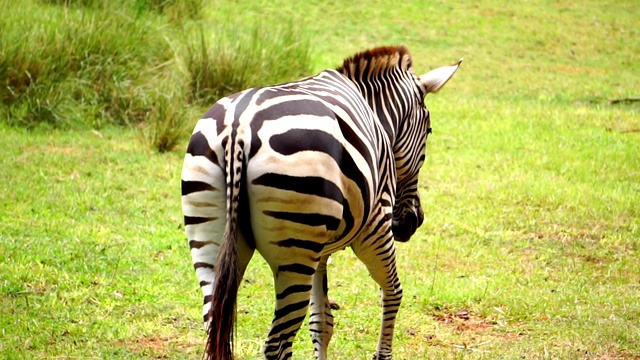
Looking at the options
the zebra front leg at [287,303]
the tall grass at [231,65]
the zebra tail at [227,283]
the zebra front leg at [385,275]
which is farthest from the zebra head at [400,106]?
the tall grass at [231,65]

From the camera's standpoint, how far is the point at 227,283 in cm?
365

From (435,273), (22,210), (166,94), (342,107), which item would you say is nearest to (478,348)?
(435,273)

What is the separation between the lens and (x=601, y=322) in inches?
233

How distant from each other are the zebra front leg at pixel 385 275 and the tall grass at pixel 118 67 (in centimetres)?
518

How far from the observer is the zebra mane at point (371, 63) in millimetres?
4980

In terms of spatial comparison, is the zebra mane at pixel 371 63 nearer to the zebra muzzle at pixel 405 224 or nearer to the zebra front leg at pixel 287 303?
the zebra muzzle at pixel 405 224

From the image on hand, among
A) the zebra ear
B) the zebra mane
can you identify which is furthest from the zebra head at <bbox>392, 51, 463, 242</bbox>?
the zebra mane

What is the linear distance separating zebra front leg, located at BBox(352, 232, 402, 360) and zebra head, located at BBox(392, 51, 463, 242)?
2.13 feet

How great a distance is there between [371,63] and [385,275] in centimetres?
114

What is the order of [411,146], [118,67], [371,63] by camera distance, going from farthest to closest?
[118,67] < [411,146] < [371,63]

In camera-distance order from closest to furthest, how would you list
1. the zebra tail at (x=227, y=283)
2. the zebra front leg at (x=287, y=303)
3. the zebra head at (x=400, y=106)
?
the zebra tail at (x=227, y=283) < the zebra front leg at (x=287, y=303) < the zebra head at (x=400, y=106)

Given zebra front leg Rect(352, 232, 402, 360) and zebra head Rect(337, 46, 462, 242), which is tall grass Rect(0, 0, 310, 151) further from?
zebra front leg Rect(352, 232, 402, 360)

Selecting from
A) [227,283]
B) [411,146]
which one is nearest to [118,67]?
[411,146]

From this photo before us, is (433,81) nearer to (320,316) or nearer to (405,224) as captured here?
(405,224)
